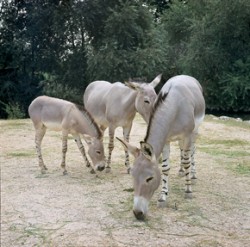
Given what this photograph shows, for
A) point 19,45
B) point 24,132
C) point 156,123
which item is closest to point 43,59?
point 19,45

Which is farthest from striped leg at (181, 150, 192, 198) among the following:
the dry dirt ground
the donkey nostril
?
the donkey nostril

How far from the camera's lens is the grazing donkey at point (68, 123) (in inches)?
241

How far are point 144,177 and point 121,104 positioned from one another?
95.4 inches

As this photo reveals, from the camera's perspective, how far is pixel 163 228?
4203 millimetres

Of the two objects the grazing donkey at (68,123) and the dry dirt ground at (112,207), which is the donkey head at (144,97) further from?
the dry dirt ground at (112,207)

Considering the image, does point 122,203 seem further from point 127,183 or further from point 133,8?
point 133,8

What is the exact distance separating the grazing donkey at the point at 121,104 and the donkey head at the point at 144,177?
63.1 inches

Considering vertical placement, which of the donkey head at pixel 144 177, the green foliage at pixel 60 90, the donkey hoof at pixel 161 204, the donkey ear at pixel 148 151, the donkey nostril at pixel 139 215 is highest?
the donkey ear at pixel 148 151

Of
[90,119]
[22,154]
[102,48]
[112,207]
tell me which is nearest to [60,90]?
[102,48]

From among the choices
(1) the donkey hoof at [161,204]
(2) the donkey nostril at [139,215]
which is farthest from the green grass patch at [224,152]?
(2) the donkey nostril at [139,215]

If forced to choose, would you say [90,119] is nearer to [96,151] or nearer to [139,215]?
[96,151]

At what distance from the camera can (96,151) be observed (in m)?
6.07

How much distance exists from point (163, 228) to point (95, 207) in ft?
3.41

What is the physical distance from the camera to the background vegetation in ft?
60.7
